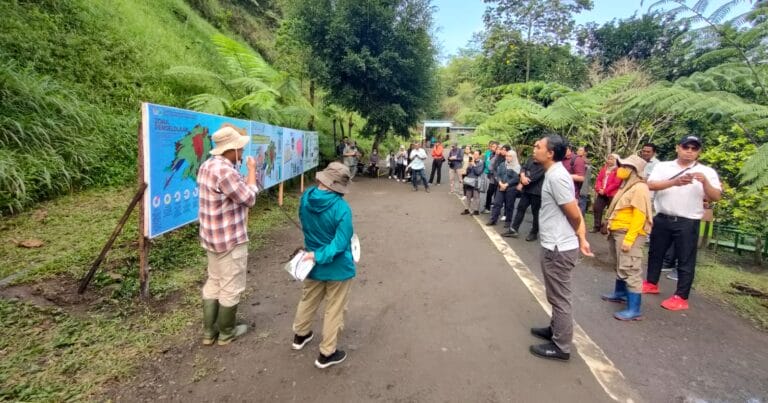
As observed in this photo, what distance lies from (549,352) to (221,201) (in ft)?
9.50

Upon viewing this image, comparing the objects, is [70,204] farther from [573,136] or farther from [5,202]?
[573,136]

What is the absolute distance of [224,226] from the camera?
9.65 ft

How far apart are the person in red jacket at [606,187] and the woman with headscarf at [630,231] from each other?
2.83 m

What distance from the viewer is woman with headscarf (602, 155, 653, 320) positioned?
144 inches

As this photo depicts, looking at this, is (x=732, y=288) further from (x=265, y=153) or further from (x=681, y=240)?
(x=265, y=153)

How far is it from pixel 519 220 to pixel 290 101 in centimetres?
749

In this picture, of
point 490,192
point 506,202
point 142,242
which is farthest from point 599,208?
point 142,242

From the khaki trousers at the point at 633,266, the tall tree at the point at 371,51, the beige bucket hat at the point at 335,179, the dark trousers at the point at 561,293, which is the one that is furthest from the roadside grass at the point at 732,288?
A: the tall tree at the point at 371,51

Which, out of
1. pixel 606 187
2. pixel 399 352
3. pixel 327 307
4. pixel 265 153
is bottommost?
pixel 399 352

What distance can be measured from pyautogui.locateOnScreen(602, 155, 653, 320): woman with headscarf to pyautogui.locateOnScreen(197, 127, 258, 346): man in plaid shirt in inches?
144

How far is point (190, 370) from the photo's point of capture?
8.88 ft

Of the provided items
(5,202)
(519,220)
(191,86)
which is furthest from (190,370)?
(191,86)

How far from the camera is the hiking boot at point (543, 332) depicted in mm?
3213

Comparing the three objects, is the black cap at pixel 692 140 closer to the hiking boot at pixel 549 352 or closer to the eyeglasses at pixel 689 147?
the eyeglasses at pixel 689 147
